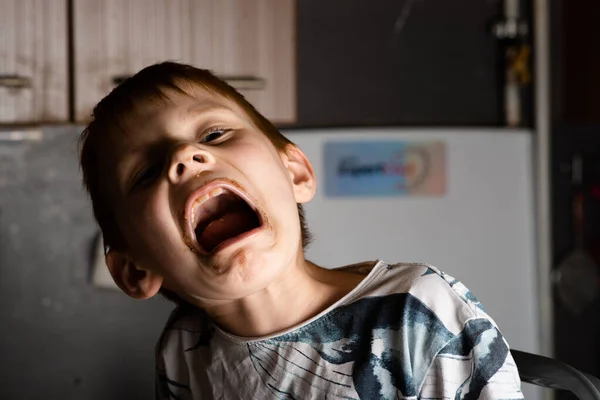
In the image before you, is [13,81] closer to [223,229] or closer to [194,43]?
[194,43]

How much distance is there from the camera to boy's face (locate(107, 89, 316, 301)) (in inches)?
33.0

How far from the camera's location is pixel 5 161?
1.67m

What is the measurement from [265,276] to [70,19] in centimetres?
103

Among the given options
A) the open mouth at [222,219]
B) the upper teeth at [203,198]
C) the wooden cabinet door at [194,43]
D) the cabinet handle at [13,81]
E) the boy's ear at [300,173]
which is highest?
the wooden cabinet door at [194,43]

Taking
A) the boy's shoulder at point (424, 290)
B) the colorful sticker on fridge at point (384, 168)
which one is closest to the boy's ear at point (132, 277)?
the boy's shoulder at point (424, 290)

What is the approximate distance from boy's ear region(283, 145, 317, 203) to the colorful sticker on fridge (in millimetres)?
741

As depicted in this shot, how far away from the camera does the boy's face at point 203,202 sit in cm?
84

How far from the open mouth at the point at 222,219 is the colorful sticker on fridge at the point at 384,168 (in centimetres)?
87

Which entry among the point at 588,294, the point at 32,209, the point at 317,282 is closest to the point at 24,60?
the point at 32,209

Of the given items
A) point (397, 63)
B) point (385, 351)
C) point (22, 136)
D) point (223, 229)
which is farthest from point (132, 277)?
point (397, 63)

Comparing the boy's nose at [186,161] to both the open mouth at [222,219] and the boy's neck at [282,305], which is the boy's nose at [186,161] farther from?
the boy's neck at [282,305]

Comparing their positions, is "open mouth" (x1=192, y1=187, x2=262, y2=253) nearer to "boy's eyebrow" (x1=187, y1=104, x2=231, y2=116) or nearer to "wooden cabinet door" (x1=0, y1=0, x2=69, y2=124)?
"boy's eyebrow" (x1=187, y1=104, x2=231, y2=116)

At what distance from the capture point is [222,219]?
3.00 ft

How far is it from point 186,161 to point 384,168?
1.02 m
